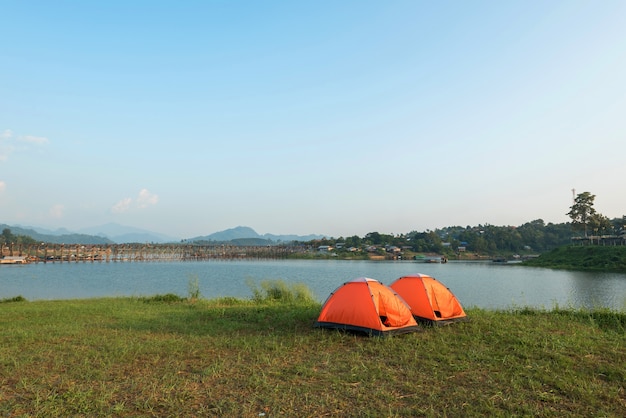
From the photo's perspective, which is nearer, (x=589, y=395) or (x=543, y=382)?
(x=589, y=395)

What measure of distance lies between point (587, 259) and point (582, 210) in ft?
44.6

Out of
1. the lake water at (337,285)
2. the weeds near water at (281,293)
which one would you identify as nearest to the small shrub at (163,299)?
the lake water at (337,285)

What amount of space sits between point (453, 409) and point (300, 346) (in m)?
3.68

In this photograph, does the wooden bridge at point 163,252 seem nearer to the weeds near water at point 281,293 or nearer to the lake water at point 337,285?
the lake water at point 337,285

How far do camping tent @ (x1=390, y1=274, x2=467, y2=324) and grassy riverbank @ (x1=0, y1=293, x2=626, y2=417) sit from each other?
0.51 meters

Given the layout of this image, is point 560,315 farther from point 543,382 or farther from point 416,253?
point 416,253

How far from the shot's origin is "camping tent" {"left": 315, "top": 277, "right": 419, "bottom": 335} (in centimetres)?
873

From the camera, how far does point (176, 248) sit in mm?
130500

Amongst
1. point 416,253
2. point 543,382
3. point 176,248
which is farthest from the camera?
point 176,248

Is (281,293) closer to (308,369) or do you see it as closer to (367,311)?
(367,311)

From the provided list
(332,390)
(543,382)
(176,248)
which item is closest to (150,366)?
(332,390)

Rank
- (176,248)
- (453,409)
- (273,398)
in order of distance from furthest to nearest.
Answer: (176,248) < (273,398) < (453,409)

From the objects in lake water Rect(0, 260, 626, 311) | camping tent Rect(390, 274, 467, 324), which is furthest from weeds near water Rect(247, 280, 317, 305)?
camping tent Rect(390, 274, 467, 324)

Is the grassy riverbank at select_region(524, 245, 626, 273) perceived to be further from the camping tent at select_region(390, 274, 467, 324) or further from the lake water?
the camping tent at select_region(390, 274, 467, 324)
